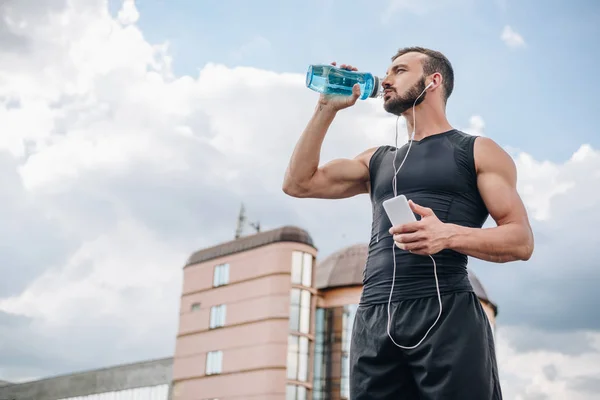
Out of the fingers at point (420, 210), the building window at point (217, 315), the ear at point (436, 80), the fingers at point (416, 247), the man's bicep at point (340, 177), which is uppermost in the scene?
the building window at point (217, 315)

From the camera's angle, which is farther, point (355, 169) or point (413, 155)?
point (355, 169)

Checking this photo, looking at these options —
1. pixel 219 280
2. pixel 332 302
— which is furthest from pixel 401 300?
pixel 332 302

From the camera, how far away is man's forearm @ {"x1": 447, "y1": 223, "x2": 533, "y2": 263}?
7.43ft

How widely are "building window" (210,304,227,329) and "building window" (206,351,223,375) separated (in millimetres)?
1405

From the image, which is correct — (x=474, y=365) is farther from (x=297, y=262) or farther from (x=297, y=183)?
(x=297, y=262)

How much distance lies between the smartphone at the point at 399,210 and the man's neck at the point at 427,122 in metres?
0.60

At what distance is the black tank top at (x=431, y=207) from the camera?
94.4 inches

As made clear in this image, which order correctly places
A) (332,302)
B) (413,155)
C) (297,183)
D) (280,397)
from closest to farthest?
(413,155) → (297,183) → (280,397) → (332,302)

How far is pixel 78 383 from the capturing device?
140 ft

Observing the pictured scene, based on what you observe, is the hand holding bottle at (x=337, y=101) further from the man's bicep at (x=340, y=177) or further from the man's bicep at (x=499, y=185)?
the man's bicep at (x=499, y=185)

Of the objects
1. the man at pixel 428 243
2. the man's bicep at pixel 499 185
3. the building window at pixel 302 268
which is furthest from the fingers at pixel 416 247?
the building window at pixel 302 268

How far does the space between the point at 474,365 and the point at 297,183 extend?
983mm

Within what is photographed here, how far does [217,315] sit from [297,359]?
16.8ft

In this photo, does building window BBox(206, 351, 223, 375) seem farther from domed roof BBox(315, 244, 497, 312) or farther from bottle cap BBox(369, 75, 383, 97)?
bottle cap BBox(369, 75, 383, 97)
